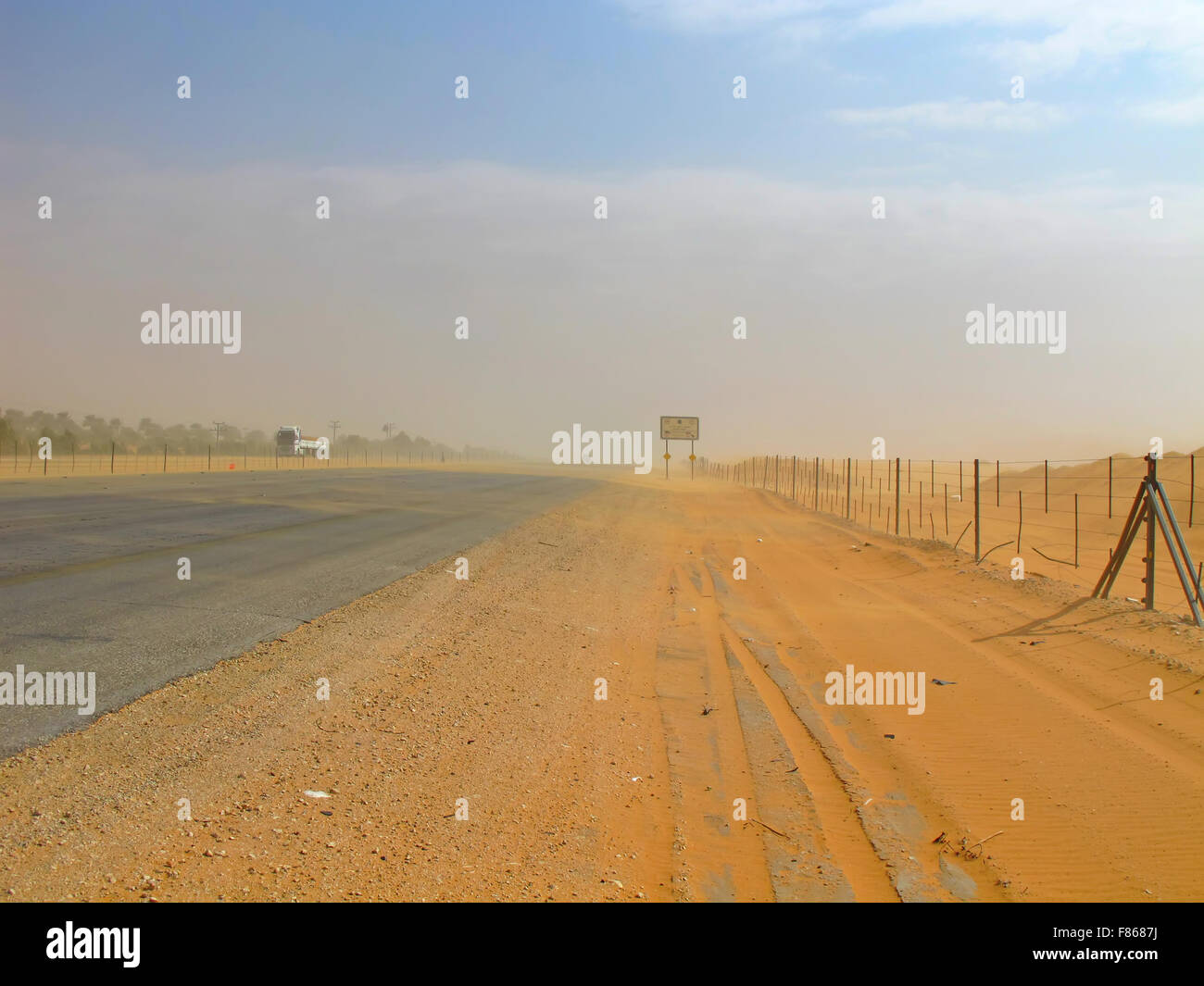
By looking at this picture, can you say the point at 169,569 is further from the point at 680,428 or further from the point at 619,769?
the point at 680,428

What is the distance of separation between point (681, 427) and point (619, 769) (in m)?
91.6

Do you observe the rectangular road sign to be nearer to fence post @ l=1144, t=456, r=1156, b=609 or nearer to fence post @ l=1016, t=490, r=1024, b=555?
fence post @ l=1016, t=490, r=1024, b=555

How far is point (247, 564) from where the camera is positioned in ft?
44.1

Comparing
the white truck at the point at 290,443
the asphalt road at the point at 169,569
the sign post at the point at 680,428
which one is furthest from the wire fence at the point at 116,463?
the sign post at the point at 680,428

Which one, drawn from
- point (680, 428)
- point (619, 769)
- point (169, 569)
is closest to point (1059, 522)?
point (169, 569)

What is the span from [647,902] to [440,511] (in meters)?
21.9

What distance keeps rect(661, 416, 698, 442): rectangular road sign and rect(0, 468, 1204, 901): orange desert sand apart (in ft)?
274

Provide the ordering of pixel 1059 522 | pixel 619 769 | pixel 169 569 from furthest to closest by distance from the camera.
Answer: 1. pixel 1059 522
2. pixel 169 569
3. pixel 619 769

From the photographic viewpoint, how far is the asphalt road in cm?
770

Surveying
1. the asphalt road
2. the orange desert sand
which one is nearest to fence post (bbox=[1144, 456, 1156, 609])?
the orange desert sand

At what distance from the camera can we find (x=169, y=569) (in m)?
12.4

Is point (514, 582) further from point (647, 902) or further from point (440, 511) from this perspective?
point (440, 511)

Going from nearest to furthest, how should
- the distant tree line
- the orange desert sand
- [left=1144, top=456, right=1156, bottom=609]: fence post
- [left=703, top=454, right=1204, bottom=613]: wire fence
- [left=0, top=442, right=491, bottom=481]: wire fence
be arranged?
the orange desert sand → [left=1144, top=456, right=1156, bottom=609]: fence post → [left=703, top=454, right=1204, bottom=613]: wire fence → [left=0, top=442, right=491, bottom=481]: wire fence → the distant tree line
